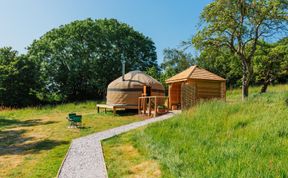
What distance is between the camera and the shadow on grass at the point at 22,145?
8.18 meters

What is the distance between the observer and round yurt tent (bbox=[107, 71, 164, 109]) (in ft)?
56.8

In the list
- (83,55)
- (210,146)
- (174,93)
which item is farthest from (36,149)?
(83,55)

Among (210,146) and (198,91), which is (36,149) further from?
(198,91)

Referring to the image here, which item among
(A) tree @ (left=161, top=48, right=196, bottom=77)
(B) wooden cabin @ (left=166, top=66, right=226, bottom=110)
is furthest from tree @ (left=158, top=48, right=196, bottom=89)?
(B) wooden cabin @ (left=166, top=66, right=226, bottom=110)

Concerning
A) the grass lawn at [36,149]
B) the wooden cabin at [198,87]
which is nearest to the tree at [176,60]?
the wooden cabin at [198,87]

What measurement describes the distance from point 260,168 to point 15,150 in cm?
671

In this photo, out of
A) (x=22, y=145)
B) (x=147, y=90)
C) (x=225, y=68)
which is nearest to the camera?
(x=22, y=145)

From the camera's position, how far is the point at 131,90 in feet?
57.3

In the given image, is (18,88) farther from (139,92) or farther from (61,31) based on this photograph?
(139,92)

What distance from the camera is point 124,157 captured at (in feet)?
22.2

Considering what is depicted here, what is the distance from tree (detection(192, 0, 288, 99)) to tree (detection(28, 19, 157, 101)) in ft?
51.9

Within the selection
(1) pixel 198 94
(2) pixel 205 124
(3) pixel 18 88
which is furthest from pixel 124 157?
(3) pixel 18 88

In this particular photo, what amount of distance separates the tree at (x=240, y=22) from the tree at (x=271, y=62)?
523cm

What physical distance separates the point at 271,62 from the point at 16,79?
69.6 feet
